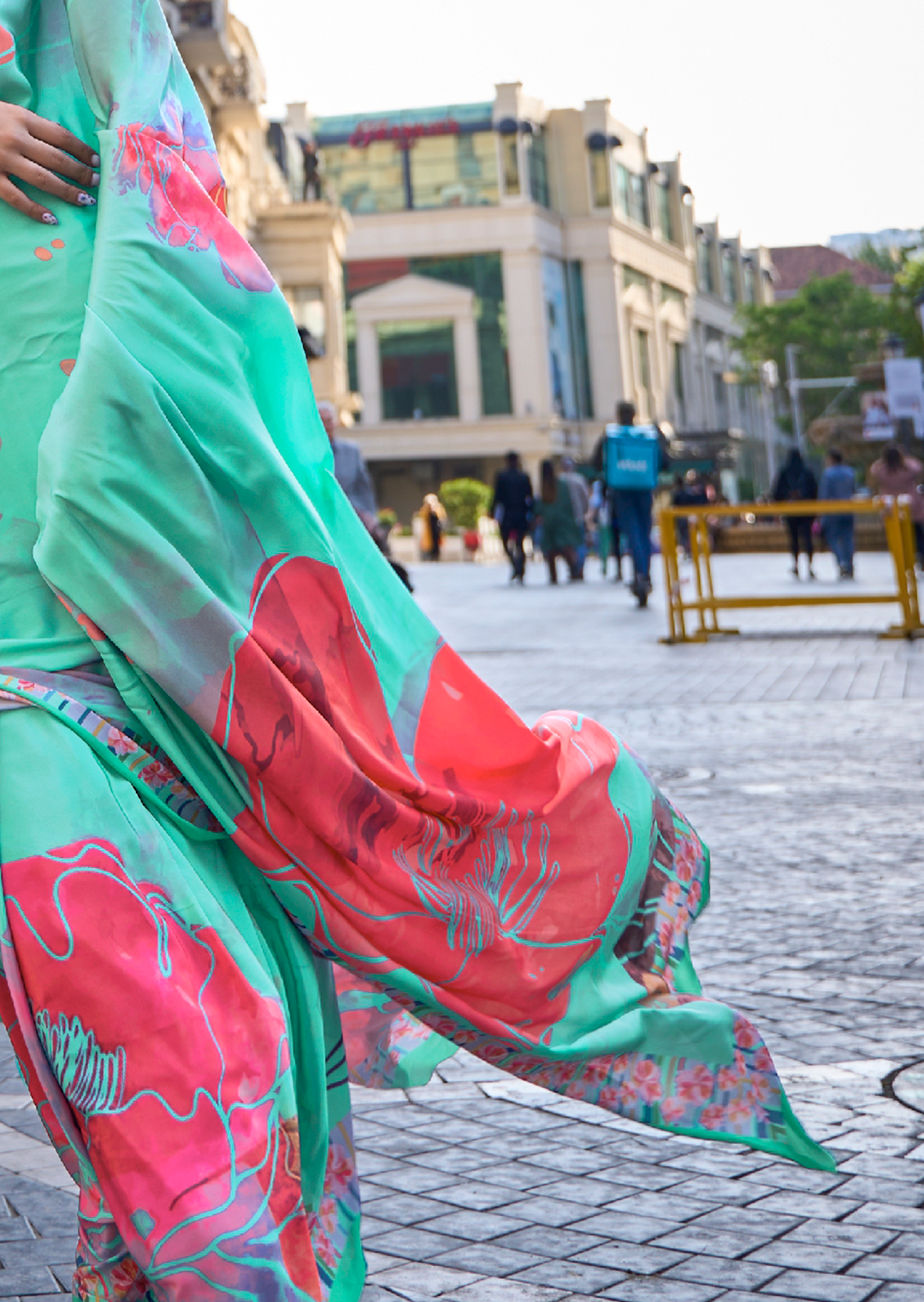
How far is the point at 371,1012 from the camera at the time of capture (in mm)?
2516

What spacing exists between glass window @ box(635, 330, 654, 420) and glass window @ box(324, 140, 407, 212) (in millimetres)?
12844

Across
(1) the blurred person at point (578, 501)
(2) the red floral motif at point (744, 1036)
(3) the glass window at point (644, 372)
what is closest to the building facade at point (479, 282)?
(3) the glass window at point (644, 372)

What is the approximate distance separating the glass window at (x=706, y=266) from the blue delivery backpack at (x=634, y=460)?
80.3 m

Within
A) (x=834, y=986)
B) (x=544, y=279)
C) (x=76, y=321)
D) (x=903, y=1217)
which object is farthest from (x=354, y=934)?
(x=544, y=279)

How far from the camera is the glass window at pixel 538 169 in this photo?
68438mm

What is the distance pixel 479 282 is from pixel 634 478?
5208 centimetres

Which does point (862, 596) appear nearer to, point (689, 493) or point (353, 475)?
point (353, 475)

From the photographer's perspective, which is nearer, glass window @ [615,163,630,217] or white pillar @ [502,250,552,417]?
white pillar @ [502,250,552,417]

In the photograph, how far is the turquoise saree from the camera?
68.8 inches

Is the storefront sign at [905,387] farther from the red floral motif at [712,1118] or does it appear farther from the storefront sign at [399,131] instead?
the storefront sign at [399,131]

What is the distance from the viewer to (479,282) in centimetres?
6706

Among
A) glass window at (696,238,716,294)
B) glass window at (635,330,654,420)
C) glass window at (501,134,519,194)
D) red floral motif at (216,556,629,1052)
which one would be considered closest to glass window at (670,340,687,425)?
glass window at (635,330,654,420)

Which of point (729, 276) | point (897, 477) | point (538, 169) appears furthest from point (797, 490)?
point (729, 276)

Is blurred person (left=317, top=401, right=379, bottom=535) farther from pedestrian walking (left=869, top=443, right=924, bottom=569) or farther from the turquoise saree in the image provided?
pedestrian walking (left=869, top=443, right=924, bottom=569)
